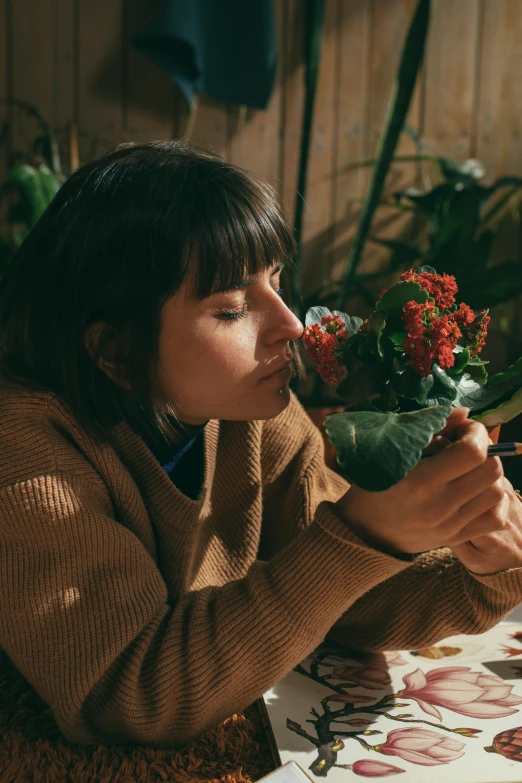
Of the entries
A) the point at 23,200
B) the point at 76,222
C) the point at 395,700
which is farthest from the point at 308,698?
the point at 23,200

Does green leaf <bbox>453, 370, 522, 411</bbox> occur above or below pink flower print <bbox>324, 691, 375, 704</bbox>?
above

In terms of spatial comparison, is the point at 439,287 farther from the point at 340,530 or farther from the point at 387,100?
the point at 387,100

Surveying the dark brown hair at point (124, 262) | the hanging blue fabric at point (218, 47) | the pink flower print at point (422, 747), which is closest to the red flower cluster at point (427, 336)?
the dark brown hair at point (124, 262)

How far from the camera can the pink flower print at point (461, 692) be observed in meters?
0.75

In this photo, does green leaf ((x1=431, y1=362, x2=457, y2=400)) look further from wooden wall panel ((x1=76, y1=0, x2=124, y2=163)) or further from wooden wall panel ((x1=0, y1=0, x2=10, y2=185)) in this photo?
wooden wall panel ((x1=0, y1=0, x2=10, y2=185))

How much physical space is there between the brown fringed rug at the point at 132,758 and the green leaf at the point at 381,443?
0.33m

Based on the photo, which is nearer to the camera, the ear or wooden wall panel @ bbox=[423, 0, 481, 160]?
the ear

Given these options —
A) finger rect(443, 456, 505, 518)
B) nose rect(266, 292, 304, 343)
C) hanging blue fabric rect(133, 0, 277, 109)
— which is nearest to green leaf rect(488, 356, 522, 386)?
finger rect(443, 456, 505, 518)

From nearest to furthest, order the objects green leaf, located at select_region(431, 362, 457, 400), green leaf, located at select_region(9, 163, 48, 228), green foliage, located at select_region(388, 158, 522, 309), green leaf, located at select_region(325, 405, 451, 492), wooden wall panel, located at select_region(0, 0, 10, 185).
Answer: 1. green leaf, located at select_region(325, 405, 451, 492)
2. green leaf, located at select_region(431, 362, 457, 400)
3. green leaf, located at select_region(9, 163, 48, 228)
4. green foliage, located at select_region(388, 158, 522, 309)
5. wooden wall panel, located at select_region(0, 0, 10, 185)

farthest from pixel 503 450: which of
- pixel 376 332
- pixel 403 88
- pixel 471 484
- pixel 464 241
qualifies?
pixel 464 241

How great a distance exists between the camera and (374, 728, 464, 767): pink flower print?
68 cm

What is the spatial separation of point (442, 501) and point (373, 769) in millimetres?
252

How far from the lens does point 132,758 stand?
711 millimetres

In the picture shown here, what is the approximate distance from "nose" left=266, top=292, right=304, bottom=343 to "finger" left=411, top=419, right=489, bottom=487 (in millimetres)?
237
